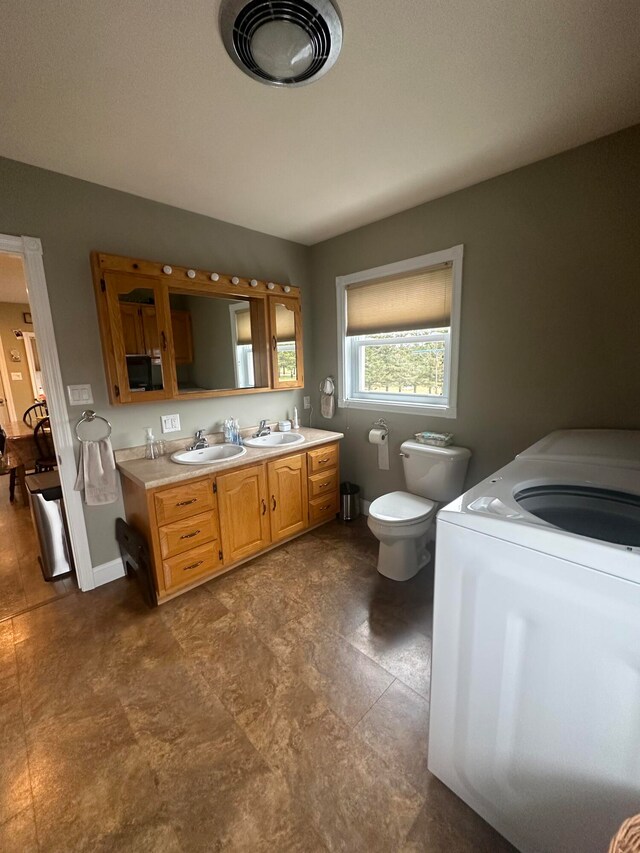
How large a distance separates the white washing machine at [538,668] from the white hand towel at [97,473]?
1951 mm

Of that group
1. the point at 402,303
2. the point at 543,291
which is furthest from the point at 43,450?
the point at 543,291

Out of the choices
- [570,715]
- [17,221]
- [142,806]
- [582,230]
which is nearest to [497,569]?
[570,715]

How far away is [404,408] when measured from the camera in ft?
8.76

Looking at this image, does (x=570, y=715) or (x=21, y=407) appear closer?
(x=570, y=715)

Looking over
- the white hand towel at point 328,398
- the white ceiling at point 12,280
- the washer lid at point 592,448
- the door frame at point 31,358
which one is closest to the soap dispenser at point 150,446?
the white hand towel at point 328,398

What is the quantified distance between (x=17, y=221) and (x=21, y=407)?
5101mm

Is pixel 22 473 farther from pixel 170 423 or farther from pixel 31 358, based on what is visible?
pixel 31 358

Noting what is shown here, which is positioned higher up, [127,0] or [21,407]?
[127,0]

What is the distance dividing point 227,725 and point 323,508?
1665mm

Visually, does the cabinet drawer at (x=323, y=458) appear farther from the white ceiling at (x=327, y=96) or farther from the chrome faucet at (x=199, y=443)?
the white ceiling at (x=327, y=96)

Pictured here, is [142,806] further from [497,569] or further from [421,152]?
[421,152]

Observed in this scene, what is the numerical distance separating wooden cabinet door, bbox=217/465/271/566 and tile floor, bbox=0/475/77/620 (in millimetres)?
1051

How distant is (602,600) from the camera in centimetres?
75

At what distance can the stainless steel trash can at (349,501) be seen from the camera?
3.02m
